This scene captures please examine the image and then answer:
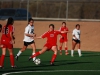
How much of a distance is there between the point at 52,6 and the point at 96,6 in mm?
6018

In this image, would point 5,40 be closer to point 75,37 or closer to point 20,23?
point 75,37

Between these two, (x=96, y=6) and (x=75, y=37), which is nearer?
(x=75, y=37)

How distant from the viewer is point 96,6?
59.0m

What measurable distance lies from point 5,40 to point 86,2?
131 ft

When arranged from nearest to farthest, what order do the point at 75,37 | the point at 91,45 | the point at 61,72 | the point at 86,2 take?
the point at 61,72 < the point at 75,37 < the point at 91,45 < the point at 86,2

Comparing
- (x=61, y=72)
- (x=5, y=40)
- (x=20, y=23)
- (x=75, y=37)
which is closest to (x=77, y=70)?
(x=61, y=72)

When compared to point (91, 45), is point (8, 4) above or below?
above

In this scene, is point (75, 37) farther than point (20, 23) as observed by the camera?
No

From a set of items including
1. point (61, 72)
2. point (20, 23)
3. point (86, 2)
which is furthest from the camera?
point (86, 2)

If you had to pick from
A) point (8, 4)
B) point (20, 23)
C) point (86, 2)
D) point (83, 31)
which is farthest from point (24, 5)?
point (83, 31)

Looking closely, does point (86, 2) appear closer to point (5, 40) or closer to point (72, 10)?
point (72, 10)

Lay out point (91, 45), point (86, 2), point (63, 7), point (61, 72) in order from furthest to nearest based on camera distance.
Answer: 1. point (63, 7)
2. point (86, 2)
3. point (91, 45)
4. point (61, 72)

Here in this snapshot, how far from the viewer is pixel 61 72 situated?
18453 mm

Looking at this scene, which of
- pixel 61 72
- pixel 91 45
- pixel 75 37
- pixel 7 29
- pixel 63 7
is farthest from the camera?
pixel 63 7
